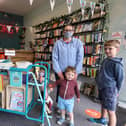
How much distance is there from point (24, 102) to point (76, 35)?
2508 mm

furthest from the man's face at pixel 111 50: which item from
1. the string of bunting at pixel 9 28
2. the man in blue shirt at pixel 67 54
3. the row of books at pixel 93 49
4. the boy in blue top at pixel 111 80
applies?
the string of bunting at pixel 9 28

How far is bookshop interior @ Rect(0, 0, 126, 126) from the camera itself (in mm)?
1628

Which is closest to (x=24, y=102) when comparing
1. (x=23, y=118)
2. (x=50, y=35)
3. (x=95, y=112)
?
(x=23, y=118)

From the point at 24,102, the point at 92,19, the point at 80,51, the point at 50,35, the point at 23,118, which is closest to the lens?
the point at 24,102

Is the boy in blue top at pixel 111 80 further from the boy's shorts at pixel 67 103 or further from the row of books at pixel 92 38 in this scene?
the row of books at pixel 92 38

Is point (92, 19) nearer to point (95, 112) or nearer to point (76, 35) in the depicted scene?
point (76, 35)

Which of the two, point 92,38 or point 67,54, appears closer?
point 67,54

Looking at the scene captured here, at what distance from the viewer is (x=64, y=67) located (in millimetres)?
1757

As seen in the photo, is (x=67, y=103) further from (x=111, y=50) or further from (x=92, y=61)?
(x=92, y=61)

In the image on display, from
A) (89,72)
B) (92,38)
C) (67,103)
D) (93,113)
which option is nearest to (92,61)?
(89,72)

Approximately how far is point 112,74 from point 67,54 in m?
0.69

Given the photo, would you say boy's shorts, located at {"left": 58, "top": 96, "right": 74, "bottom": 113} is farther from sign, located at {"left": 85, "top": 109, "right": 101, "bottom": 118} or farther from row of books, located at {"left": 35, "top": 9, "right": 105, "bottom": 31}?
row of books, located at {"left": 35, "top": 9, "right": 105, "bottom": 31}

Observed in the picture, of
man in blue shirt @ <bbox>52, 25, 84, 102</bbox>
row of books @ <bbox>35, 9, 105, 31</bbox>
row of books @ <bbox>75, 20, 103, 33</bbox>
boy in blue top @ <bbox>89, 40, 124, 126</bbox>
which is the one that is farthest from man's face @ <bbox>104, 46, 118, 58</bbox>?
row of books @ <bbox>35, 9, 105, 31</bbox>

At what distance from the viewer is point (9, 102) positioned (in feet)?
5.42
